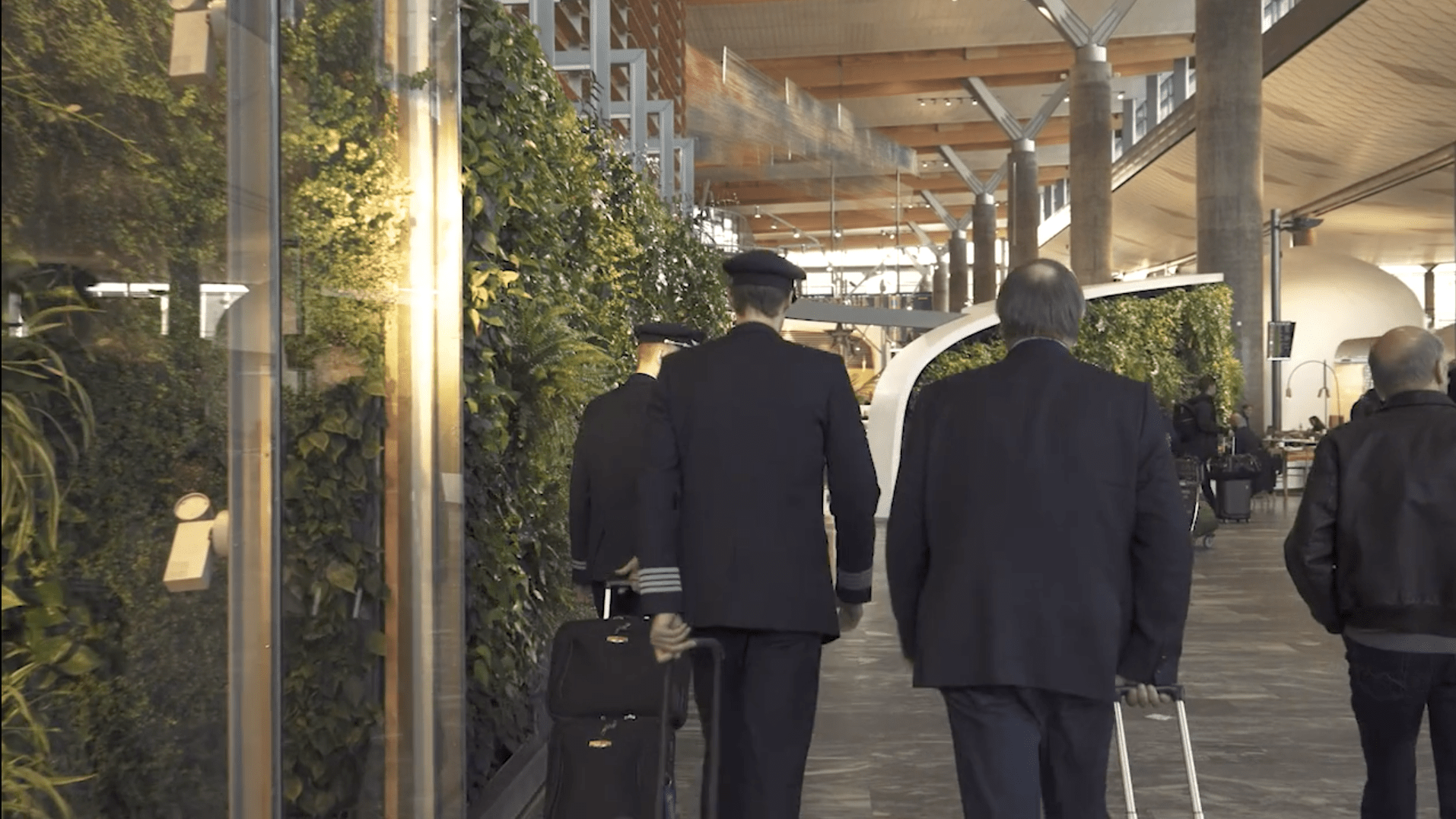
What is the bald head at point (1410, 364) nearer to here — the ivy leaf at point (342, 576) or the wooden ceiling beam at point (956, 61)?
the ivy leaf at point (342, 576)

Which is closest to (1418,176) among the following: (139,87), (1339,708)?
(1339,708)

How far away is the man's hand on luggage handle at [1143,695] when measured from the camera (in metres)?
3.16

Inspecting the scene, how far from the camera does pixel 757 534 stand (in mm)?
3670

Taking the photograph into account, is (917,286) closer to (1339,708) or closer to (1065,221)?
(1065,221)

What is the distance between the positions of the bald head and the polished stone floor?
1.79 metres

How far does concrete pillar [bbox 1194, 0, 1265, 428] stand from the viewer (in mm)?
23516

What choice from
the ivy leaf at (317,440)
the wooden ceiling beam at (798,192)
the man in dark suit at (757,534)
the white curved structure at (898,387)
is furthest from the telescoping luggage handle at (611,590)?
the wooden ceiling beam at (798,192)

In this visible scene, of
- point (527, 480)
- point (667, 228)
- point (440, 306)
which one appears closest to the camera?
point (440, 306)

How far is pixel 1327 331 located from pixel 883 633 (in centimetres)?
3934

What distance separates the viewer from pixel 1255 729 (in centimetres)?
647

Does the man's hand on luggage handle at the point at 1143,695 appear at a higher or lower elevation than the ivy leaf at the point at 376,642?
lower

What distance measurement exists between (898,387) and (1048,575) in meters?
15.0

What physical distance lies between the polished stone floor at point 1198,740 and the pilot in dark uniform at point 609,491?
0.83 metres

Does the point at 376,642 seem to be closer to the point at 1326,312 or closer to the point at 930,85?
the point at 930,85
